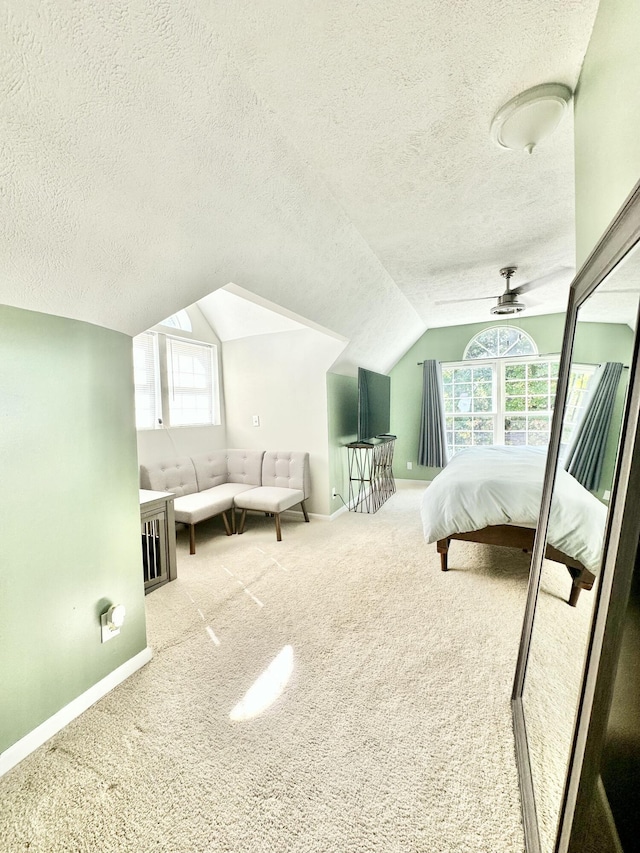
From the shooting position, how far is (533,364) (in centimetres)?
499

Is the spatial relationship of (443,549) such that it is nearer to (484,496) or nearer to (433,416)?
(484,496)

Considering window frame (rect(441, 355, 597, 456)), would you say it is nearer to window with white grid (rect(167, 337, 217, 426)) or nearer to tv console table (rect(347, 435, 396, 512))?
tv console table (rect(347, 435, 396, 512))

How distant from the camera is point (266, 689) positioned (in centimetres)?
166

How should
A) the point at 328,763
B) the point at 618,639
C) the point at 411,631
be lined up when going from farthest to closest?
the point at 411,631 → the point at 328,763 → the point at 618,639

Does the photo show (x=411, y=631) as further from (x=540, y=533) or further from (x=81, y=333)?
(x=81, y=333)

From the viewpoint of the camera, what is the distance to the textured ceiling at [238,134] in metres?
0.94

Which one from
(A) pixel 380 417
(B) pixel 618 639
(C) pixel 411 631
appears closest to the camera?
(B) pixel 618 639

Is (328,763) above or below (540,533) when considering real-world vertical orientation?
below

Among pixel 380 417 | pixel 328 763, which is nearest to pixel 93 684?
pixel 328 763

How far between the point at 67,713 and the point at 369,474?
4.00m

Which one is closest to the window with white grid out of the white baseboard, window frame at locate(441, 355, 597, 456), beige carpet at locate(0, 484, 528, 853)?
beige carpet at locate(0, 484, 528, 853)

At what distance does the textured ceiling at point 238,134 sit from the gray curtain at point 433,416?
133 inches

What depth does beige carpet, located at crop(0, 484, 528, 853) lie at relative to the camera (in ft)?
3.60

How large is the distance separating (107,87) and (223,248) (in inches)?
30.7
